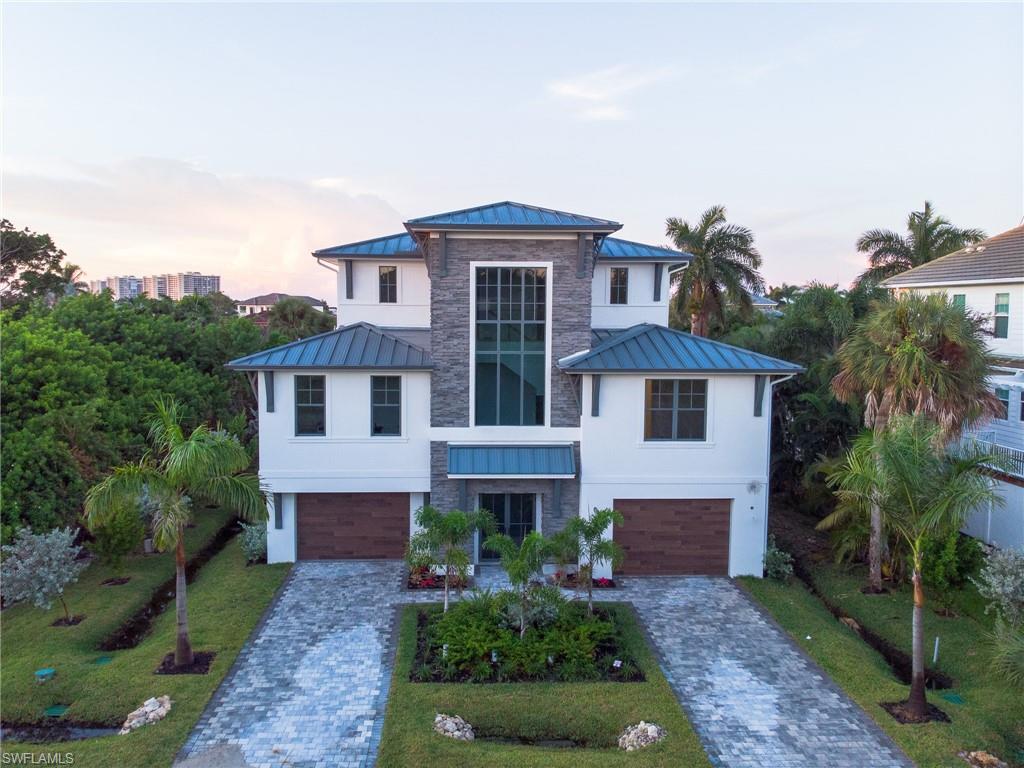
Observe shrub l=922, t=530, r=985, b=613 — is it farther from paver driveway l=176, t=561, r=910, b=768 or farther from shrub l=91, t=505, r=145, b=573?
shrub l=91, t=505, r=145, b=573

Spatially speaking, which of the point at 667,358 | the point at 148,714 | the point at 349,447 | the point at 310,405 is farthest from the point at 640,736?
the point at 310,405

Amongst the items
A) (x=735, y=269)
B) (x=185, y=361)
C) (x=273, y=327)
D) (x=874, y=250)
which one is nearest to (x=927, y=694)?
(x=735, y=269)

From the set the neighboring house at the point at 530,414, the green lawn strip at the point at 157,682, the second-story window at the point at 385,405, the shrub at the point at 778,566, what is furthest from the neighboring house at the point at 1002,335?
the green lawn strip at the point at 157,682

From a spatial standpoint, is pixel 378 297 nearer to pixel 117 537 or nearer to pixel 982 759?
pixel 117 537

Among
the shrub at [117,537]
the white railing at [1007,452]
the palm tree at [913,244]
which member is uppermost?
the palm tree at [913,244]

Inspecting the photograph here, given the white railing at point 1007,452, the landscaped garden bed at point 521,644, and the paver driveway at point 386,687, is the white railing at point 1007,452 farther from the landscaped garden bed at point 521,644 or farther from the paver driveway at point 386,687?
the landscaped garden bed at point 521,644

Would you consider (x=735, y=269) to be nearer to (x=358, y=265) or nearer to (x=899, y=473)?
(x=358, y=265)
